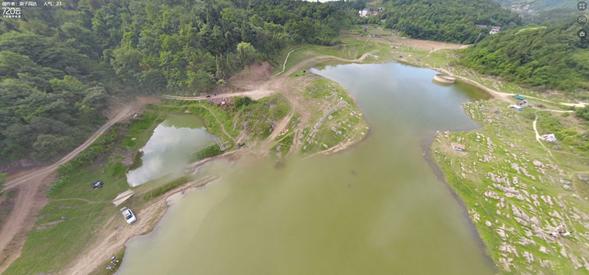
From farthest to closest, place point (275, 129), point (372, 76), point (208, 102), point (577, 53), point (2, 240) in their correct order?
point (372, 76), point (577, 53), point (208, 102), point (275, 129), point (2, 240)

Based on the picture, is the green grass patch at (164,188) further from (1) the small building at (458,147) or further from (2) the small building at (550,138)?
(2) the small building at (550,138)

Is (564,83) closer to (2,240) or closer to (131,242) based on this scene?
(131,242)

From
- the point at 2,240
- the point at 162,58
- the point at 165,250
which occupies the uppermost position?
the point at 162,58

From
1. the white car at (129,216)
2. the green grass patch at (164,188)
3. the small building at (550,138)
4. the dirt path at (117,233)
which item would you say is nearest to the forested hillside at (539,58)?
the small building at (550,138)

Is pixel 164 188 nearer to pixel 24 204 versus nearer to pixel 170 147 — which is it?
pixel 170 147

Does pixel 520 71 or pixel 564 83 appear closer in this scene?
pixel 564 83

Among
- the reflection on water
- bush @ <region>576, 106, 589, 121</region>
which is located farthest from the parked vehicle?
bush @ <region>576, 106, 589, 121</region>

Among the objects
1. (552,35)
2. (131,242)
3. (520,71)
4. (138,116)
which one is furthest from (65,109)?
(552,35)

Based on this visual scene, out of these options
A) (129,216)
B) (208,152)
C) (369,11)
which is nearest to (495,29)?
(369,11)
